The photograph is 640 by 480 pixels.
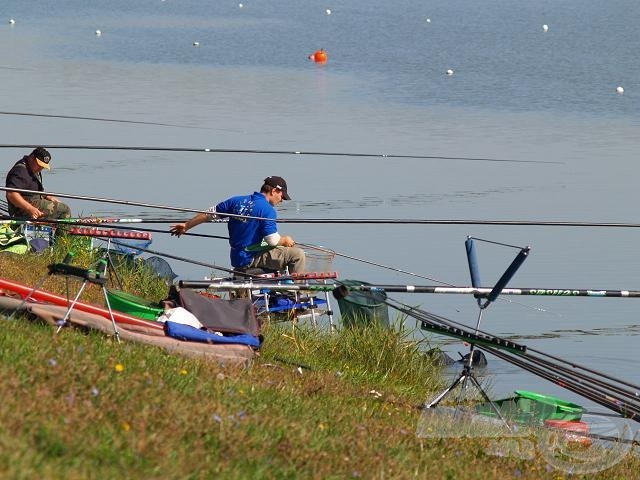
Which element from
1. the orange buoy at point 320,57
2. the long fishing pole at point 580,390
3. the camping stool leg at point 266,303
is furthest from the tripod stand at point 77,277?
the orange buoy at point 320,57

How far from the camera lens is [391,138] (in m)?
27.2

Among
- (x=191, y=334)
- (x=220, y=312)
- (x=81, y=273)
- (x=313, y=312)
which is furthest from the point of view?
(x=313, y=312)

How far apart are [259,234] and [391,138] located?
600 inches

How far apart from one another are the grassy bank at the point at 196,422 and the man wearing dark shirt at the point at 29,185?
4940 mm

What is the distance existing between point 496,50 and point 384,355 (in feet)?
138

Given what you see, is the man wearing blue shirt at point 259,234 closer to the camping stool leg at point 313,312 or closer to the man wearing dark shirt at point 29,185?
the camping stool leg at point 313,312

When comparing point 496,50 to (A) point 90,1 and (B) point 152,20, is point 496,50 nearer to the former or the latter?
(B) point 152,20

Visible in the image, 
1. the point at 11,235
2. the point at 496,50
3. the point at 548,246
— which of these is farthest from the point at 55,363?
the point at 496,50

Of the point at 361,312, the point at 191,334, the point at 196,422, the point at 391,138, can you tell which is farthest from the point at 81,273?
the point at 391,138

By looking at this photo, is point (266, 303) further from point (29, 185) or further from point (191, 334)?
point (29, 185)

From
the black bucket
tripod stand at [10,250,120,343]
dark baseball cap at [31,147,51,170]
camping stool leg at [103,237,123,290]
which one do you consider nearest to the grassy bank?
tripod stand at [10,250,120,343]

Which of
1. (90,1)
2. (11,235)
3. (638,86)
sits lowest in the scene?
(11,235)

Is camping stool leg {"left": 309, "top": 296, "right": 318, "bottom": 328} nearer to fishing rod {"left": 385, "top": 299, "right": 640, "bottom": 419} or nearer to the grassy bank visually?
the grassy bank

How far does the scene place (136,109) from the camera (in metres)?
31.4
